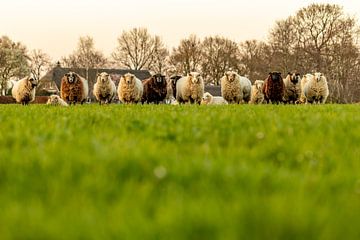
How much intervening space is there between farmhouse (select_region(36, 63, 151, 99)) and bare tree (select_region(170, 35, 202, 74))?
587cm

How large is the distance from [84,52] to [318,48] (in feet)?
132

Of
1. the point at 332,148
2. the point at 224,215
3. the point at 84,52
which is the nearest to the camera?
the point at 224,215

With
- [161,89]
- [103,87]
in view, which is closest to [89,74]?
[103,87]

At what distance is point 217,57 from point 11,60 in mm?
34442

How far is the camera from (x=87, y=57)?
266ft

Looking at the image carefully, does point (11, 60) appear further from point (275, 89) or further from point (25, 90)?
point (275, 89)

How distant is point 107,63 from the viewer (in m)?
84.8

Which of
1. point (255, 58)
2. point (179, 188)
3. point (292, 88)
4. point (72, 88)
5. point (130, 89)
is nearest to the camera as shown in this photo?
point (179, 188)

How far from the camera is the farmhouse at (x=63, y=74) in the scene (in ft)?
255

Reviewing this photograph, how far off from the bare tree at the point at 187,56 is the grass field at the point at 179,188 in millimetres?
74103

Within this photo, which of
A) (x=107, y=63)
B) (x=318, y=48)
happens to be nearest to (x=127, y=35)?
(x=107, y=63)

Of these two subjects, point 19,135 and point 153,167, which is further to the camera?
point 19,135

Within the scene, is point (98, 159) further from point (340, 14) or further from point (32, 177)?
point (340, 14)

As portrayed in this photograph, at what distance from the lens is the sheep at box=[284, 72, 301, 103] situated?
94.7ft
